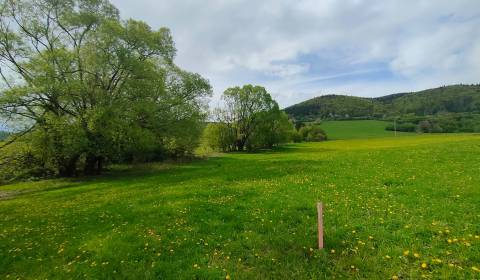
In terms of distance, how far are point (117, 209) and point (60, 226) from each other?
8.04 feet

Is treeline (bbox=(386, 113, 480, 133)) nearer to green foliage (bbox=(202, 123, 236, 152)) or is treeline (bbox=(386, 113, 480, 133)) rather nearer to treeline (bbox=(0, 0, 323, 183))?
green foliage (bbox=(202, 123, 236, 152))

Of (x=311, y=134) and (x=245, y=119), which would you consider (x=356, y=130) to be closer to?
(x=311, y=134)

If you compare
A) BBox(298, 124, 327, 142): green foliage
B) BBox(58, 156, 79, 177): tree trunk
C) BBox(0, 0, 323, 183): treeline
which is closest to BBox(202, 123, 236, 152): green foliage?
BBox(0, 0, 323, 183): treeline

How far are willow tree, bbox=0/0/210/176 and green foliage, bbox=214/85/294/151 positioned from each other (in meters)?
47.0

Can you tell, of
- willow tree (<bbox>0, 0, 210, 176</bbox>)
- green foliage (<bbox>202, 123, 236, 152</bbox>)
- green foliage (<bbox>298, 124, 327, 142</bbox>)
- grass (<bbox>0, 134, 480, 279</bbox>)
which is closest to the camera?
grass (<bbox>0, 134, 480, 279</bbox>)

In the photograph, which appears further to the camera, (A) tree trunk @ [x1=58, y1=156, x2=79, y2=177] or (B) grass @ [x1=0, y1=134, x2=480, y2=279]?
(A) tree trunk @ [x1=58, y1=156, x2=79, y2=177]

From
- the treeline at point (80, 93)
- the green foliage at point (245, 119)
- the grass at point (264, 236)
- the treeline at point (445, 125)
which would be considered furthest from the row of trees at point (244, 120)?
the treeline at point (445, 125)

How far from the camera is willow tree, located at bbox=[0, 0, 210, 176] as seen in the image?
91.1 feet

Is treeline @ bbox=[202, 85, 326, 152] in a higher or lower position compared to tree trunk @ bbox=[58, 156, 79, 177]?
higher

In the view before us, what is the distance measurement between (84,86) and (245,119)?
192ft

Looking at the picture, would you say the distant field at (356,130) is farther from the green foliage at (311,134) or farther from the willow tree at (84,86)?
the willow tree at (84,86)

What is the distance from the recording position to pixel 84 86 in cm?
2917

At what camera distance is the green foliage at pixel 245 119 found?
83.8 meters

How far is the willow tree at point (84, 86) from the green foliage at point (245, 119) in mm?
47003
